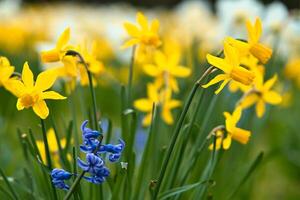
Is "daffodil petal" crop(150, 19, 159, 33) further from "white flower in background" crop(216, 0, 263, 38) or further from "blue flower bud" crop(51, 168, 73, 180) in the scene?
"white flower in background" crop(216, 0, 263, 38)

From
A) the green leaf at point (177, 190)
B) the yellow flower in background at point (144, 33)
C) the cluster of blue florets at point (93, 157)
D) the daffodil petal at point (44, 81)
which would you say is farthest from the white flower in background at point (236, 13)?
the cluster of blue florets at point (93, 157)

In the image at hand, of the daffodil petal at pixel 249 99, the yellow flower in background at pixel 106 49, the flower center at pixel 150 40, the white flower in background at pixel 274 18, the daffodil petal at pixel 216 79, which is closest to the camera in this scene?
the daffodil petal at pixel 216 79

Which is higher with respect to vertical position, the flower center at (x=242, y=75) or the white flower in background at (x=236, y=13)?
the flower center at (x=242, y=75)

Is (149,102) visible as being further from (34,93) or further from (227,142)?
(34,93)

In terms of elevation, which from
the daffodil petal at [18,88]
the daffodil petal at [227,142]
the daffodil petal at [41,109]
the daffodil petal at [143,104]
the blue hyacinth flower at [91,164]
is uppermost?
the daffodil petal at [18,88]

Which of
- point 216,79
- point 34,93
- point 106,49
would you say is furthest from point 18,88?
point 106,49

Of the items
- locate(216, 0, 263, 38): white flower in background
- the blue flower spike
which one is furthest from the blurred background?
the blue flower spike

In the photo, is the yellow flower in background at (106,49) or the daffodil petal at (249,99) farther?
the yellow flower in background at (106,49)

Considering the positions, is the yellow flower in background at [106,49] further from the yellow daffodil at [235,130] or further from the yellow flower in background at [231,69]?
the yellow flower in background at [231,69]

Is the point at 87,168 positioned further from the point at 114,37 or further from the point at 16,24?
the point at 16,24
